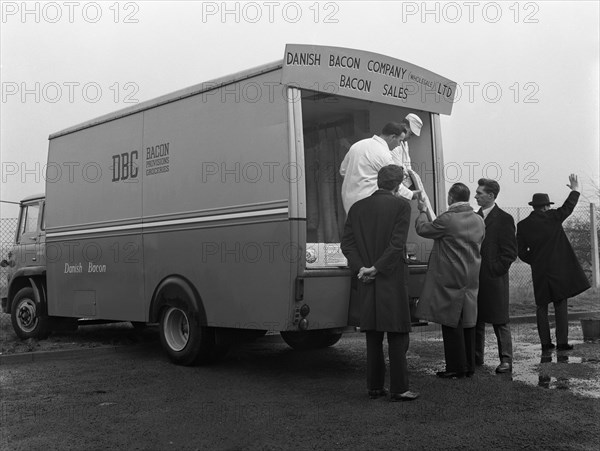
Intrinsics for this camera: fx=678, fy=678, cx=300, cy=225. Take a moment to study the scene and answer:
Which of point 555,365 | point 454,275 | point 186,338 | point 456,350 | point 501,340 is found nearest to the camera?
point 454,275

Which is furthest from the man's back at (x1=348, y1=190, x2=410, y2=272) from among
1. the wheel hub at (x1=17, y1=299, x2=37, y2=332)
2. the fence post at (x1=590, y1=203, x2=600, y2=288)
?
the fence post at (x1=590, y1=203, x2=600, y2=288)

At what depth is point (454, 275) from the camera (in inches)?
249

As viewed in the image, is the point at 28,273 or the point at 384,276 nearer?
the point at 384,276

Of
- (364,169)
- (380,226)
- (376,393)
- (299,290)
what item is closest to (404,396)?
(376,393)

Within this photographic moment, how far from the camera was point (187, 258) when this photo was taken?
7172 millimetres

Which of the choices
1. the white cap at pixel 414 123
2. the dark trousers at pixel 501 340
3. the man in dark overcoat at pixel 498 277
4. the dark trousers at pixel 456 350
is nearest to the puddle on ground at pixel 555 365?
the dark trousers at pixel 501 340

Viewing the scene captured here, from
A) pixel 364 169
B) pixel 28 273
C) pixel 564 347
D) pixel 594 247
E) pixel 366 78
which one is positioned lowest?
pixel 564 347

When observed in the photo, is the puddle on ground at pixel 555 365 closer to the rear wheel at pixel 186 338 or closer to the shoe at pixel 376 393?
the shoe at pixel 376 393

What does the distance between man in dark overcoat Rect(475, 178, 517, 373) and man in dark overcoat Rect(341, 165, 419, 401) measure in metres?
1.63

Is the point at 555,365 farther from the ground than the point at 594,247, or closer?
closer

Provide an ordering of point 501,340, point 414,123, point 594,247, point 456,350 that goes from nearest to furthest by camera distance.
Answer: point 456,350 → point 501,340 → point 414,123 → point 594,247

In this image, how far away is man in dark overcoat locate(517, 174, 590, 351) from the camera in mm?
8078

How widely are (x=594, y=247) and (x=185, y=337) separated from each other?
10621 mm

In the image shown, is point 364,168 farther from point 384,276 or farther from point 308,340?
point 308,340
